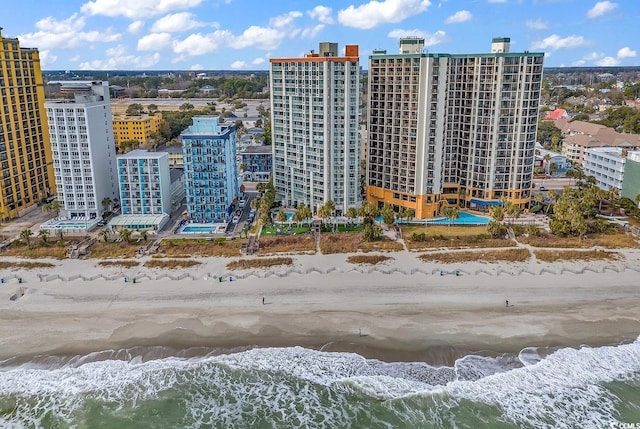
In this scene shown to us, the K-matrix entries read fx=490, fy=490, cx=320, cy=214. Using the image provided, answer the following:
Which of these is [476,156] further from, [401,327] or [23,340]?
[23,340]

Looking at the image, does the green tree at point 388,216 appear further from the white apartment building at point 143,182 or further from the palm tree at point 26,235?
the palm tree at point 26,235

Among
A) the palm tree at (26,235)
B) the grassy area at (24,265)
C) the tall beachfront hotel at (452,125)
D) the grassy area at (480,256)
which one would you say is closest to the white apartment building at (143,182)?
the palm tree at (26,235)

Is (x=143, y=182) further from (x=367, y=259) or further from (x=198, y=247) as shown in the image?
(x=367, y=259)

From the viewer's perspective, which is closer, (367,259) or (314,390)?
(314,390)

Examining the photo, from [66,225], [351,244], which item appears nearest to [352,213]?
[351,244]

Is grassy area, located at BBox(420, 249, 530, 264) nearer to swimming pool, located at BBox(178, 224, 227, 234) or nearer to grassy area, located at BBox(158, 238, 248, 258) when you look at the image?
grassy area, located at BBox(158, 238, 248, 258)

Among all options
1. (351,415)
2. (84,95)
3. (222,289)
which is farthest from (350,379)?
(84,95)
